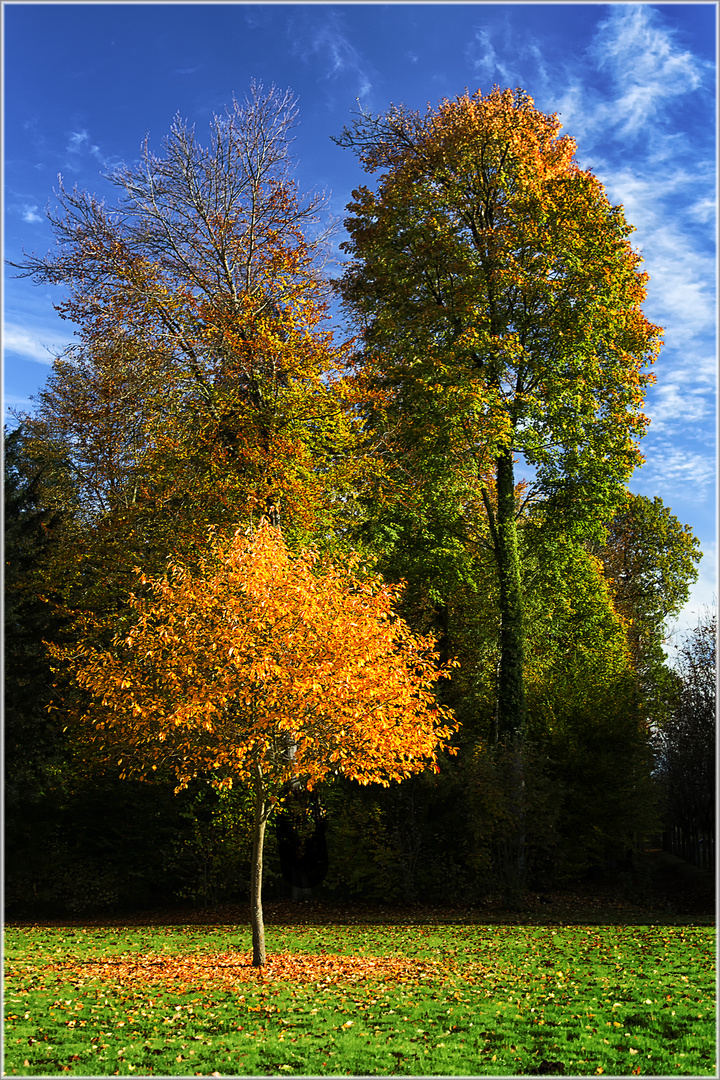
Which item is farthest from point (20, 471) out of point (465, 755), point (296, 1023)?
point (296, 1023)

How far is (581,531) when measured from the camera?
17891 millimetres

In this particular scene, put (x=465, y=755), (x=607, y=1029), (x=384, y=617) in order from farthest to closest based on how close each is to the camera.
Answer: (x=465, y=755), (x=384, y=617), (x=607, y=1029)

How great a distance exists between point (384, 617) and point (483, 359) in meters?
9.26

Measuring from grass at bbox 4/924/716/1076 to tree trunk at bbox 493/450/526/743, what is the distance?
5.11m

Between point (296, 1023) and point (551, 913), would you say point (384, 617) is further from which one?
point (551, 913)

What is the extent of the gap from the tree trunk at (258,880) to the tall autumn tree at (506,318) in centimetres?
752

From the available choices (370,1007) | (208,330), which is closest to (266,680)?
(370,1007)

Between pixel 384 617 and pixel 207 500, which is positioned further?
pixel 207 500

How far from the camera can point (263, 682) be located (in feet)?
30.8

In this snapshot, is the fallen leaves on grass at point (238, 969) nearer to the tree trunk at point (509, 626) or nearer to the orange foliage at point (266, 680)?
the orange foliage at point (266, 680)

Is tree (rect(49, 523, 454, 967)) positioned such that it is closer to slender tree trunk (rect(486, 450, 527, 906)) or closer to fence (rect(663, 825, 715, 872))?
slender tree trunk (rect(486, 450, 527, 906))

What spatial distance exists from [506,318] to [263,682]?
1152cm

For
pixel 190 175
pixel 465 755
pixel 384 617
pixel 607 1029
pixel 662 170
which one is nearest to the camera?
pixel 662 170

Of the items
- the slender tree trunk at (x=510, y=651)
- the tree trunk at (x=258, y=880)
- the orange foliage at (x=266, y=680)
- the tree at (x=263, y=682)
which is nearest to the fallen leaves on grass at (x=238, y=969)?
the tree trunk at (x=258, y=880)
